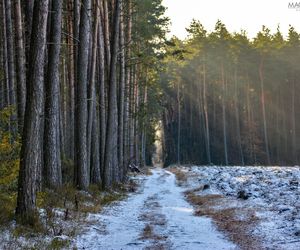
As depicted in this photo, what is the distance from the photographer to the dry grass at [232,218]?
852 cm

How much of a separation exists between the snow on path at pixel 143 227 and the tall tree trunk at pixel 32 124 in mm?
1331

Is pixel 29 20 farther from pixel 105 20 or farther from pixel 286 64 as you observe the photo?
pixel 286 64

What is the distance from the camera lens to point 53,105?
12492 mm

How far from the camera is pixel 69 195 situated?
13.0m

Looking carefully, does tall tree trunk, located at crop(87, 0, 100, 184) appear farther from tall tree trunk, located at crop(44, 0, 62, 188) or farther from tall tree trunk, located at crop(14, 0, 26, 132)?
tall tree trunk, located at crop(44, 0, 62, 188)

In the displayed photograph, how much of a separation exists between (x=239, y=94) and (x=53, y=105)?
174ft

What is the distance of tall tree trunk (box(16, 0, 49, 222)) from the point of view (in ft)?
28.7

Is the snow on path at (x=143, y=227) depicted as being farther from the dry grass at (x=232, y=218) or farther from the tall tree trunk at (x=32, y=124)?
the tall tree trunk at (x=32, y=124)

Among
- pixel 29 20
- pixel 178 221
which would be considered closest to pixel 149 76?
pixel 29 20

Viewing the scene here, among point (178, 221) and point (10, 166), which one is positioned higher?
point (10, 166)

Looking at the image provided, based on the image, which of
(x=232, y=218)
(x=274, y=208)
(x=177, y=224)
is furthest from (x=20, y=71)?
(x=274, y=208)

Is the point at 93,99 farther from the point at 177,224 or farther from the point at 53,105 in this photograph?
the point at 177,224

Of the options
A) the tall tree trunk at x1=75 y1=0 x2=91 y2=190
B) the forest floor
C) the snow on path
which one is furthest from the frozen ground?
the tall tree trunk at x1=75 y1=0 x2=91 y2=190

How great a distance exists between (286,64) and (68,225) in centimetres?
5215
